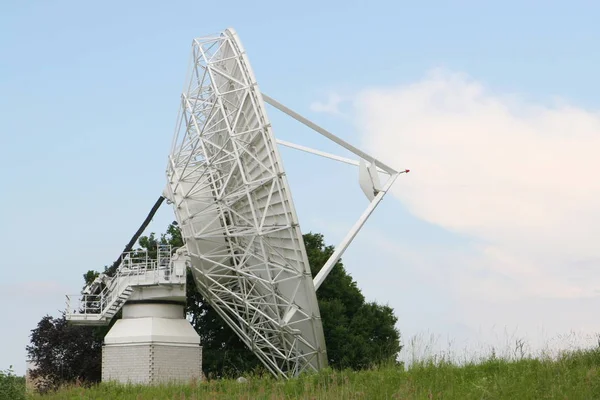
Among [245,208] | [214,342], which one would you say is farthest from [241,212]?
[214,342]

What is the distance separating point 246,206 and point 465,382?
15472 mm

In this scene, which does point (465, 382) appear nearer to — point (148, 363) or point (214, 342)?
point (148, 363)

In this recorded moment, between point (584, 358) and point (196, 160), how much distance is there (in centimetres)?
1853

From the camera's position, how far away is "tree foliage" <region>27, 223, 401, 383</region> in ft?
141

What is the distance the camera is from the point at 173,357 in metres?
34.3

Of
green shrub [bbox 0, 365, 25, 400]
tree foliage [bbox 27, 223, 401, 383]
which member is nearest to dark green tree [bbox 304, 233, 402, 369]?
tree foliage [bbox 27, 223, 401, 383]

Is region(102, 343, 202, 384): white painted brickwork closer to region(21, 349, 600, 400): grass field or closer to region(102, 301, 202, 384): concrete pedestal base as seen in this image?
region(102, 301, 202, 384): concrete pedestal base

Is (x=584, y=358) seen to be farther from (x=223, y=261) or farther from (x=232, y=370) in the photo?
(x=232, y=370)

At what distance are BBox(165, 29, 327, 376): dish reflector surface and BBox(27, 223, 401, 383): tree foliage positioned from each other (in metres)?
9.14

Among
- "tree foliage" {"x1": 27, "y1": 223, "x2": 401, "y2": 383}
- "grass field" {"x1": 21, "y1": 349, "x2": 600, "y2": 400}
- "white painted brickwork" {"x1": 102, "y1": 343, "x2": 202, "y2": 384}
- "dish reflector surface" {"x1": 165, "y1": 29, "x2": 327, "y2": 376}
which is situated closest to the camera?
"grass field" {"x1": 21, "y1": 349, "x2": 600, "y2": 400}

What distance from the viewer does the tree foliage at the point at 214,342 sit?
1695 inches

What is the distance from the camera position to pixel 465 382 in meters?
17.1

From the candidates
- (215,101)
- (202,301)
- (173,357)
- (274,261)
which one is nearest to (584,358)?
(274,261)

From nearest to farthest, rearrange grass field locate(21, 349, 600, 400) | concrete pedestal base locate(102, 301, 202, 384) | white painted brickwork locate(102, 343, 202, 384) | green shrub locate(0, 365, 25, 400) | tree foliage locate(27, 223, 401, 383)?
grass field locate(21, 349, 600, 400) → green shrub locate(0, 365, 25, 400) → white painted brickwork locate(102, 343, 202, 384) → concrete pedestal base locate(102, 301, 202, 384) → tree foliage locate(27, 223, 401, 383)
